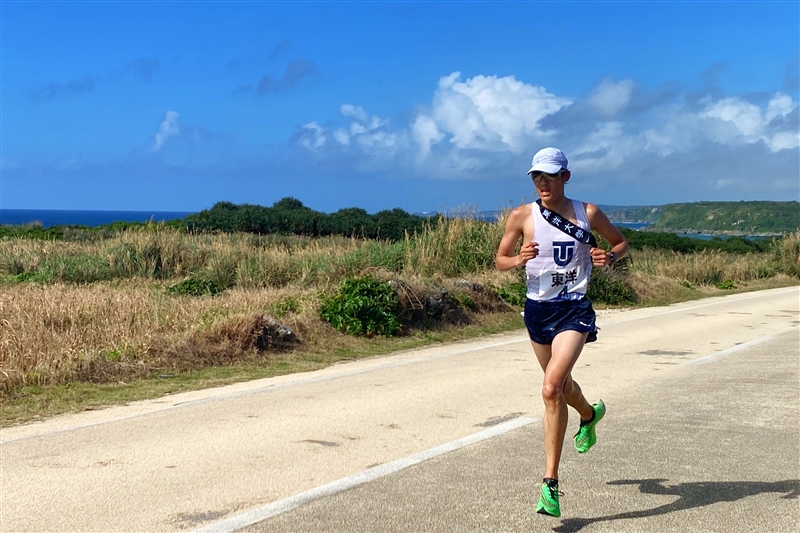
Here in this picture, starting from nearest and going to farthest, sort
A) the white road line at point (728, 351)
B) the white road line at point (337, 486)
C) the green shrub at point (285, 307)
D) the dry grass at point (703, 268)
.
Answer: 1. the white road line at point (337, 486)
2. the white road line at point (728, 351)
3. the green shrub at point (285, 307)
4. the dry grass at point (703, 268)

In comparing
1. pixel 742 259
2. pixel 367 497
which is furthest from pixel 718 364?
pixel 742 259

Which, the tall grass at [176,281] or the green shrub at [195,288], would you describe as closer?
the tall grass at [176,281]

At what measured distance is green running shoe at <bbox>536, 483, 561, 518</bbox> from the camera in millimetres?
4906

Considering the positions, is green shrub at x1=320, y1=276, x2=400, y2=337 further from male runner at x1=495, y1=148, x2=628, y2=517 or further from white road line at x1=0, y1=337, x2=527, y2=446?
male runner at x1=495, y1=148, x2=628, y2=517

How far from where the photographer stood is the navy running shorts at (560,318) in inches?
205

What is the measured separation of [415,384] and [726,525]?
491 cm

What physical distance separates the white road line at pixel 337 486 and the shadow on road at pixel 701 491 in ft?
4.68

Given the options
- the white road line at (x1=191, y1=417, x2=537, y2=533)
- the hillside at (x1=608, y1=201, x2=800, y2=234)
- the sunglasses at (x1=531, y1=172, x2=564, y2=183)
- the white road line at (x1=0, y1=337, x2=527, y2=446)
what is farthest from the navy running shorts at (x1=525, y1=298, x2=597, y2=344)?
the hillside at (x1=608, y1=201, x2=800, y2=234)

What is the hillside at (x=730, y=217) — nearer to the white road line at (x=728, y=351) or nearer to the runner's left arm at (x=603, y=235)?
the white road line at (x=728, y=351)

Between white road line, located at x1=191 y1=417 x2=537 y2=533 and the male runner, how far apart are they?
1.32 meters

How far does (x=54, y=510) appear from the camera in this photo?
512 centimetres

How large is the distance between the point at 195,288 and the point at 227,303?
4160mm

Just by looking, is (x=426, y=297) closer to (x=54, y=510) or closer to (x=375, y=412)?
(x=375, y=412)

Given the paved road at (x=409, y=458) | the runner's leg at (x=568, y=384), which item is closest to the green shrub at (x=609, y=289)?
the paved road at (x=409, y=458)
